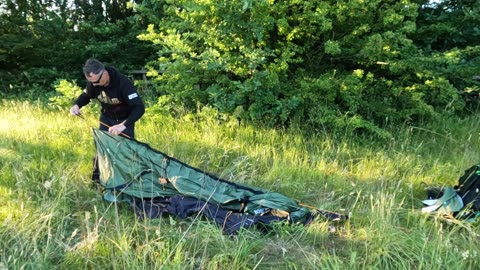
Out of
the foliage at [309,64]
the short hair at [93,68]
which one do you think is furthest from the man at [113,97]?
the foliage at [309,64]

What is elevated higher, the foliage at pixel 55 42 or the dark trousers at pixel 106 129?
the foliage at pixel 55 42

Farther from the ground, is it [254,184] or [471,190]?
[471,190]

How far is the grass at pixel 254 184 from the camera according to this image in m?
2.81

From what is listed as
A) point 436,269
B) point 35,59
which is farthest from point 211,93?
point 35,59

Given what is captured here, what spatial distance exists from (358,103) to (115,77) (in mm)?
3278

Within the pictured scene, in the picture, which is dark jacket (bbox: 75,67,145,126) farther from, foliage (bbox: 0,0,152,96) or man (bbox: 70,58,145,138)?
foliage (bbox: 0,0,152,96)

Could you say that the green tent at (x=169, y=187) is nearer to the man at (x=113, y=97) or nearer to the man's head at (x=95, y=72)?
the man at (x=113, y=97)

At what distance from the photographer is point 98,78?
4.04m

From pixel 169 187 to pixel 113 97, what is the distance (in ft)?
3.80

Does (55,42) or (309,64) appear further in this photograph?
(55,42)

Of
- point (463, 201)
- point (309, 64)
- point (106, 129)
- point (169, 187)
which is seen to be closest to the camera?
point (463, 201)

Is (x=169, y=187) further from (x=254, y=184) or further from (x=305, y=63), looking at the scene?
(x=305, y=63)

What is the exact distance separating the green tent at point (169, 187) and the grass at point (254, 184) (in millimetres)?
161

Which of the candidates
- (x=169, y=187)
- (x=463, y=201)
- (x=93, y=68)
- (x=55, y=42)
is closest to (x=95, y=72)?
(x=93, y=68)
